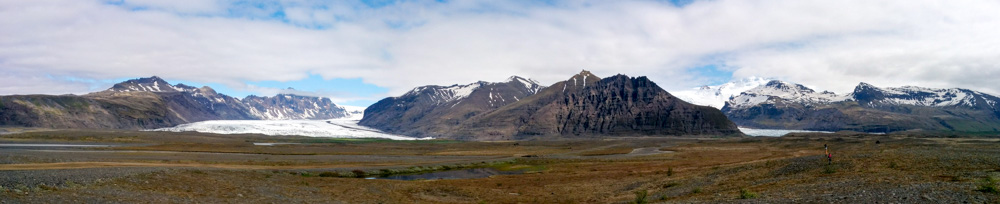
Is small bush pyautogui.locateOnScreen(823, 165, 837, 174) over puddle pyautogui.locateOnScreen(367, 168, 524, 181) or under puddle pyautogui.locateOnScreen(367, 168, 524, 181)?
over

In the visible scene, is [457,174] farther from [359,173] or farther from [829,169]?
[829,169]

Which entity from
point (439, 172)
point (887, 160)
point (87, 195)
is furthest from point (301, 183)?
point (887, 160)

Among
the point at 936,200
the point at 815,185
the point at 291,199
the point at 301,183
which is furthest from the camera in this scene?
the point at 301,183

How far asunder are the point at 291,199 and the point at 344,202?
126 inches

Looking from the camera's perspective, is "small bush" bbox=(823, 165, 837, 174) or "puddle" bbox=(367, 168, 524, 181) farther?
"puddle" bbox=(367, 168, 524, 181)

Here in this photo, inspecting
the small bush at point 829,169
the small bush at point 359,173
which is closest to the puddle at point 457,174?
the small bush at point 359,173

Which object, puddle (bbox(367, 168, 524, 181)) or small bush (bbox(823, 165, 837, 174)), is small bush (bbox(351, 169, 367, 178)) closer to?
puddle (bbox(367, 168, 524, 181))

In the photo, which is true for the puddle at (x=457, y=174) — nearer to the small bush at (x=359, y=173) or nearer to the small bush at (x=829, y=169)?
the small bush at (x=359, y=173)

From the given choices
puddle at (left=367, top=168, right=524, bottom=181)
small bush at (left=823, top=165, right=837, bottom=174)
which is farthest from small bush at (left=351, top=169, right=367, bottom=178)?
small bush at (left=823, top=165, right=837, bottom=174)

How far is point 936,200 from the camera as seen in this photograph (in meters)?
19.9

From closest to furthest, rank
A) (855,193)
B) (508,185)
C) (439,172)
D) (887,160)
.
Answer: (855,193)
(887,160)
(508,185)
(439,172)

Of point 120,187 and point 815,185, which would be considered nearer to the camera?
point 815,185

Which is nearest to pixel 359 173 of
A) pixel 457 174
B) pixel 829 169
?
pixel 457 174

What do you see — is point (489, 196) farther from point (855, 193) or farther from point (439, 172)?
point (439, 172)
